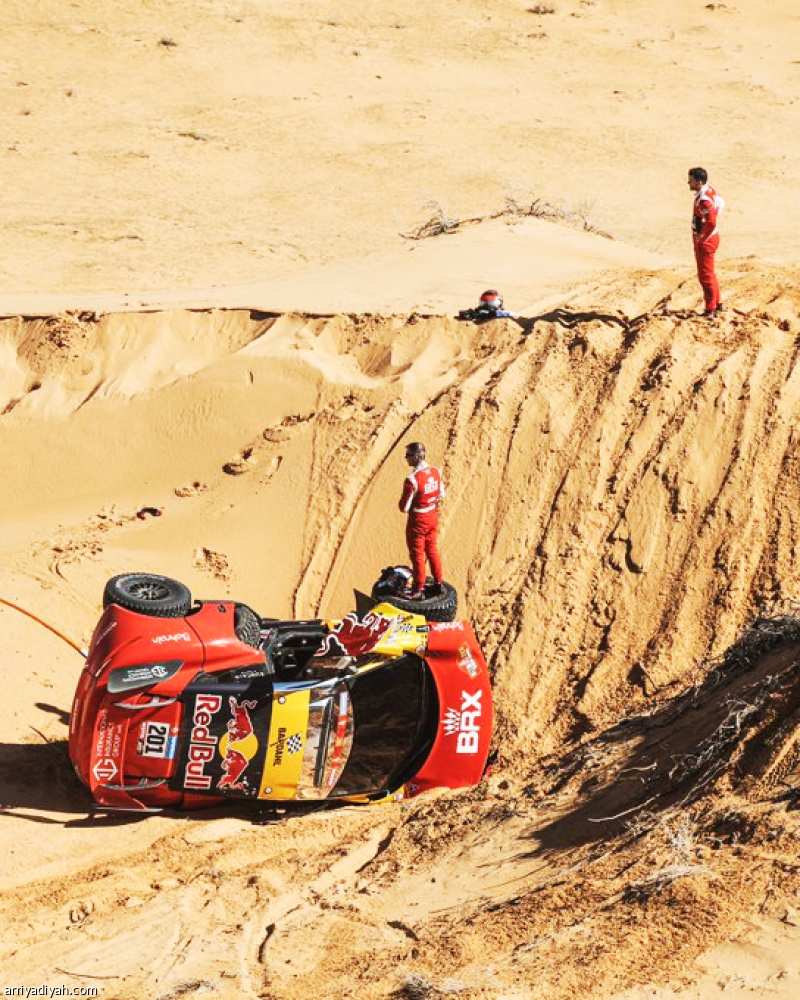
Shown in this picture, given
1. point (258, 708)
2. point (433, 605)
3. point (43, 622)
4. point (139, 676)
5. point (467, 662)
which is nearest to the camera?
point (139, 676)

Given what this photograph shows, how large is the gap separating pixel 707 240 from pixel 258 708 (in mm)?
6535

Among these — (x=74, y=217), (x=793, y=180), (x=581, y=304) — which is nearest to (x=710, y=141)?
(x=793, y=180)

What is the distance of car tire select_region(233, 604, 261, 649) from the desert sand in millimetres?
1242

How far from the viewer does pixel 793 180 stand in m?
25.5

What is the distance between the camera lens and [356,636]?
10.4 metres

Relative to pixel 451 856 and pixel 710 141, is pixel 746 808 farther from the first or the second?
pixel 710 141

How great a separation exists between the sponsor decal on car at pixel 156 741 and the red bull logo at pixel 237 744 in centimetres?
33

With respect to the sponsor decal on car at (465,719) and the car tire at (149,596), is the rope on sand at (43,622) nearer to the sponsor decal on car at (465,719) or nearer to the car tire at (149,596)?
the car tire at (149,596)

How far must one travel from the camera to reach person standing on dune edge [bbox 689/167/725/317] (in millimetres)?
13320

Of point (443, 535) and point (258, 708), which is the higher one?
point (443, 535)

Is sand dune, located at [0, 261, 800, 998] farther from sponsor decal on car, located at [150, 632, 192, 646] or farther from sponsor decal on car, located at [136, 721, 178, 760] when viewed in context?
sponsor decal on car, located at [150, 632, 192, 646]

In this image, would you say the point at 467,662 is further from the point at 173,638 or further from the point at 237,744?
the point at 173,638

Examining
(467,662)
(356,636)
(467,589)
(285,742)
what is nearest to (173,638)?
(285,742)

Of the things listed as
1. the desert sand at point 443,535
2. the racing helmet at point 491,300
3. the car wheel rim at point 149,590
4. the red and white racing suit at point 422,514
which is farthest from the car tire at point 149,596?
the racing helmet at point 491,300
